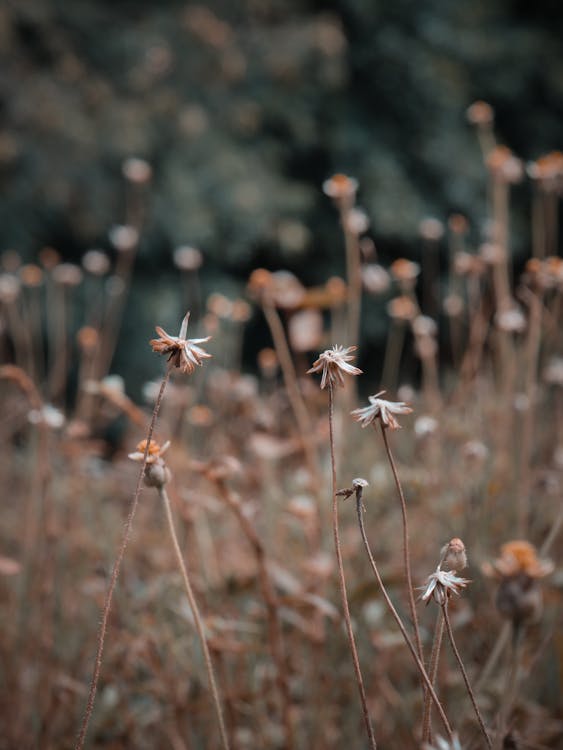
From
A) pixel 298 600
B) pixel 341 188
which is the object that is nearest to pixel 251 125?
pixel 341 188

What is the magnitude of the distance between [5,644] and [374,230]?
103 inches

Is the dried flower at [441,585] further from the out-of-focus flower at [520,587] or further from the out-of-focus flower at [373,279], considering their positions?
the out-of-focus flower at [373,279]

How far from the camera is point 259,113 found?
302 cm

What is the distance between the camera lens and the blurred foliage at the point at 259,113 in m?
2.82

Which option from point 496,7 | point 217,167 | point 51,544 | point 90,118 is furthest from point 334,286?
point 496,7

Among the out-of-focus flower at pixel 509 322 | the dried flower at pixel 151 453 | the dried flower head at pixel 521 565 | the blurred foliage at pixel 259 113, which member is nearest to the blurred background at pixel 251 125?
the blurred foliage at pixel 259 113

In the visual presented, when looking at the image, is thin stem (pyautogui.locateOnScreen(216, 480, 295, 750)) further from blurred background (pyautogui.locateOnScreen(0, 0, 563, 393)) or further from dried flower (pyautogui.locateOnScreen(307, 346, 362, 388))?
blurred background (pyautogui.locateOnScreen(0, 0, 563, 393))

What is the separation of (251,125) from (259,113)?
0.27ft

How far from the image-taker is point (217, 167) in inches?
114

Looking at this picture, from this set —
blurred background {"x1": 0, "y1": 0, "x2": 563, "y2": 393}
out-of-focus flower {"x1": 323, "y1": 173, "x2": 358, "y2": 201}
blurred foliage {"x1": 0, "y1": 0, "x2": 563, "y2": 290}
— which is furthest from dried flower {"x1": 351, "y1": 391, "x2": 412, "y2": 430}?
blurred foliage {"x1": 0, "y1": 0, "x2": 563, "y2": 290}

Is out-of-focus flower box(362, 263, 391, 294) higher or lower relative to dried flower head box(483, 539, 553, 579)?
lower

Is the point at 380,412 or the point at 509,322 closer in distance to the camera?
the point at 380,412

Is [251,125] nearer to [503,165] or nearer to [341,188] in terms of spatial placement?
[503,165]

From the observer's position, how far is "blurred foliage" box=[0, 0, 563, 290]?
2.82m
